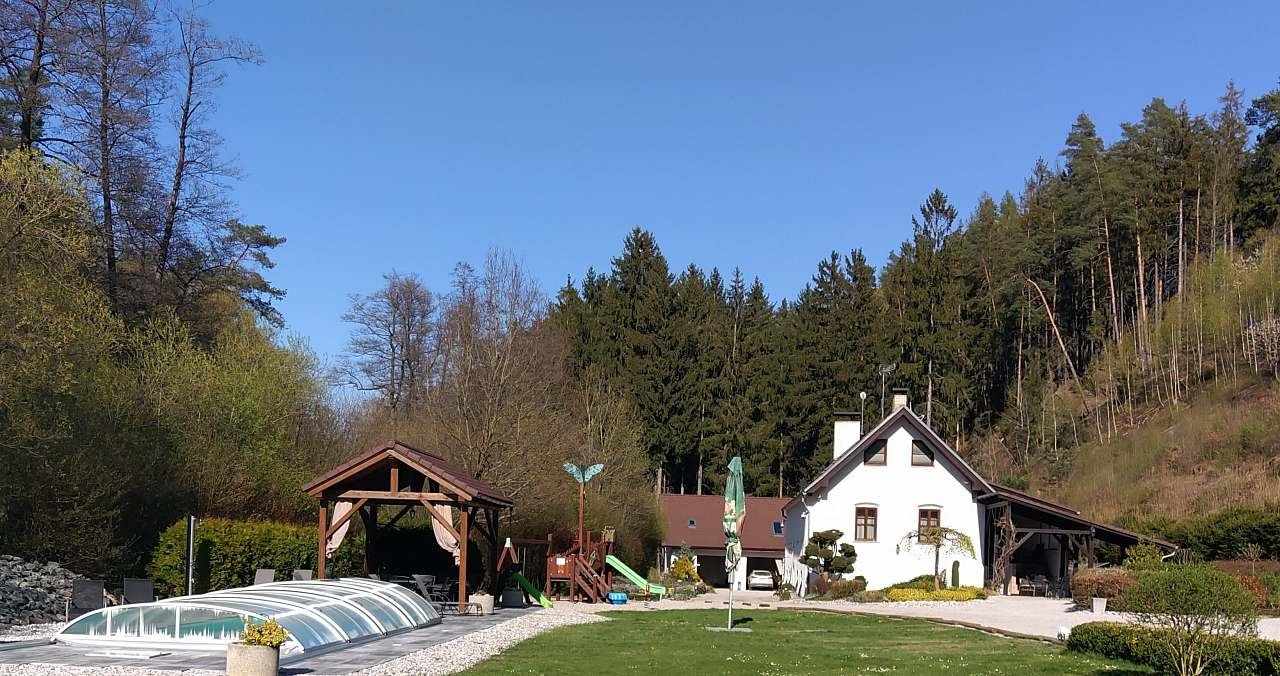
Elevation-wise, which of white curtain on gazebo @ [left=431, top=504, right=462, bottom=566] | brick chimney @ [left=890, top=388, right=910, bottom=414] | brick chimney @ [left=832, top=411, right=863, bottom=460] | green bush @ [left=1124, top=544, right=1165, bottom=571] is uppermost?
brick chimney @ [left=890, top=388, right=910, bottom=414]

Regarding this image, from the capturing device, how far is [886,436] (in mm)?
36438

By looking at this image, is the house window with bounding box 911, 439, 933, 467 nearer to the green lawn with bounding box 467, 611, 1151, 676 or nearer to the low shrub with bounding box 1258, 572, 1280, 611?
the low shrub with bounding box 1258, 572, 1280, 611

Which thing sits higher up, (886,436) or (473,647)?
(886,436)

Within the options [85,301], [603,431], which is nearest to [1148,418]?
[603,431]

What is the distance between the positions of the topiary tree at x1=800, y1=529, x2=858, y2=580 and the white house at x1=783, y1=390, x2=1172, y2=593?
1.67 feet

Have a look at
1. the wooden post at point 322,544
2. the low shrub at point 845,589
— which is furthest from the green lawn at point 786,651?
the low shrub at point 845,589

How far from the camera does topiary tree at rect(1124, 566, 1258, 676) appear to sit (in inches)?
475

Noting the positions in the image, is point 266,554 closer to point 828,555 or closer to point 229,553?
point 229,553

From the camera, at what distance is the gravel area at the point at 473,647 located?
13321 mm

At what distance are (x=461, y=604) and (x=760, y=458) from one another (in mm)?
34302

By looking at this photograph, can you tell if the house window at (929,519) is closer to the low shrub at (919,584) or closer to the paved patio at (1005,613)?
the low shrub at (919,584)

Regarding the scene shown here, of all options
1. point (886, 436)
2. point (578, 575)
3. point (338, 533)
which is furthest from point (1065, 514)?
point (338, 533)

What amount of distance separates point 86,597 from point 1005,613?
19.6 metres

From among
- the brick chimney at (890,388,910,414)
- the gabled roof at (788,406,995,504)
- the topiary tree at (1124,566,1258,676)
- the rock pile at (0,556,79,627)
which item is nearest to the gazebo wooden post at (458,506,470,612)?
the rock pile at (0,556,79,627)
